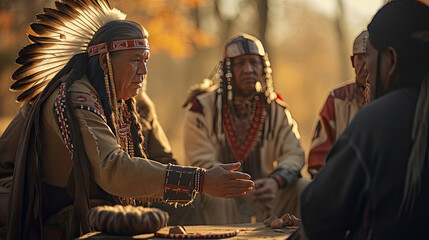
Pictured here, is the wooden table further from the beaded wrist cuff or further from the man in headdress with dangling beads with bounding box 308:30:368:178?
the man in headdress with dangling beads with bounding box 308:30:368:178

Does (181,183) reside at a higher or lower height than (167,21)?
lower

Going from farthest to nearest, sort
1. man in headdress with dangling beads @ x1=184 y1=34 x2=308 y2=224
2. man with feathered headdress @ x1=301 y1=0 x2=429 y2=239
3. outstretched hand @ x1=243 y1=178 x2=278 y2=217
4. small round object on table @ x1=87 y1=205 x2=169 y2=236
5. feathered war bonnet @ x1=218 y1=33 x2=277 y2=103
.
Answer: feathered war bonnet @ x1=218 y1=33 x2=277 y2=103 < man in headdress with dangling beads @ x1=184 y1=34 x2=308 y2=224 < outstretched hand @ x1=243 y1=178 x2=278 y2=217 < small round object on table @ x1=87 y1=205 x2=169 y2=236 < man with feathered headdress @ x1=301 y1=0 x2=429 y2=239

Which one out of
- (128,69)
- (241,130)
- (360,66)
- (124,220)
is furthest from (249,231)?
(241,130)

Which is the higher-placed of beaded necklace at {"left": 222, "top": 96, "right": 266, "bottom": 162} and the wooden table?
beaded necklace at {"left": 222, "top": 96, "right": 266, "bottom": 162}

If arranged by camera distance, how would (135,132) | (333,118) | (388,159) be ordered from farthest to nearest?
(333,118), (135,132), (388,159)

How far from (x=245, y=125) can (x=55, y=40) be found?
2616mm

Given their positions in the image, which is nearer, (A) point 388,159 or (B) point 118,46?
(A) point 388,159

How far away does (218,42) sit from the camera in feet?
74.0

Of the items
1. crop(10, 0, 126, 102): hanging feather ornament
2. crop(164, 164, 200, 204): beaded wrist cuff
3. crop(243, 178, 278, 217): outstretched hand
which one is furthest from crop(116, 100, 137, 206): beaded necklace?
crop(243, 178, 278, 217): outstretched hand

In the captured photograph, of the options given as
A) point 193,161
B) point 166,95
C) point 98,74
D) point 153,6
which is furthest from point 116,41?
point 166,95

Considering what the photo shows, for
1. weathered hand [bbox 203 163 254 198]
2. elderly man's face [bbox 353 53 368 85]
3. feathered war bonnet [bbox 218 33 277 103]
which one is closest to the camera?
weathered hand [bbox 203 163 254 198]

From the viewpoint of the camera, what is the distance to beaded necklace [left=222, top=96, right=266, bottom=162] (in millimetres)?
6391

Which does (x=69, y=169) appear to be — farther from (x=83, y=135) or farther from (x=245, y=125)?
(x=245, y=125)

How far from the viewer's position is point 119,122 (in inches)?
165
